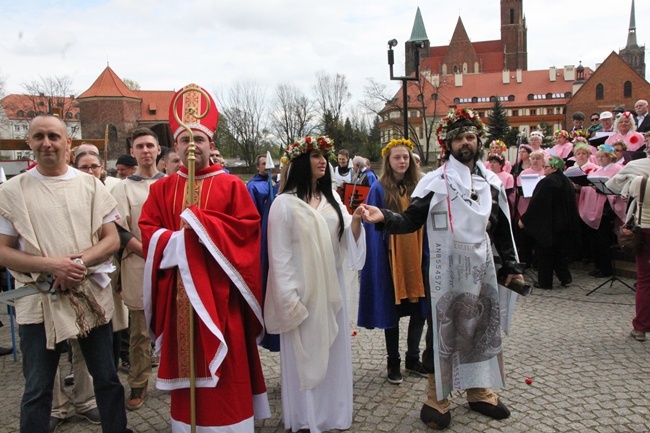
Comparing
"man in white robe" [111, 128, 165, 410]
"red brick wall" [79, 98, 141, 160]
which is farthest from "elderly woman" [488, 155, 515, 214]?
"red brick wall" [79, 98, 141, 160]

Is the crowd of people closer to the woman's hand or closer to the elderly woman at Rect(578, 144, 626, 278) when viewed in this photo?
the woman's hand

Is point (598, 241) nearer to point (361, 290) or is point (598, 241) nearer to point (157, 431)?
point (361, 290)

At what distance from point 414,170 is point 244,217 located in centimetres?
Result: 210

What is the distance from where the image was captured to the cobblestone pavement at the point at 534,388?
387 centimetres

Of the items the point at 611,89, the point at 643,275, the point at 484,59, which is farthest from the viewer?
the point at 484,59

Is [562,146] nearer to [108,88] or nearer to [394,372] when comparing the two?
[394,372]

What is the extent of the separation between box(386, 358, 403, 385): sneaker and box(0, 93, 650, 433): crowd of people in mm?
13

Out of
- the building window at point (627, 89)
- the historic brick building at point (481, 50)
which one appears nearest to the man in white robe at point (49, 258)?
the building window at point (627, 89)

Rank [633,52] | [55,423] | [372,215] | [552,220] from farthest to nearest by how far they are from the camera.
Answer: [633,52], [552,220], [55,423], [372,215]

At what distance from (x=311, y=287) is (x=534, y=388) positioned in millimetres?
2368

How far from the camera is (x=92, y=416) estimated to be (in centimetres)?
410

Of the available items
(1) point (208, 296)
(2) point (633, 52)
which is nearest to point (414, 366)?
(1) point (208, 296)

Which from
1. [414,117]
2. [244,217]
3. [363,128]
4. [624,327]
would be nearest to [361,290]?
[244,217]

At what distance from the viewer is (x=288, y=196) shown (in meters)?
3.65
